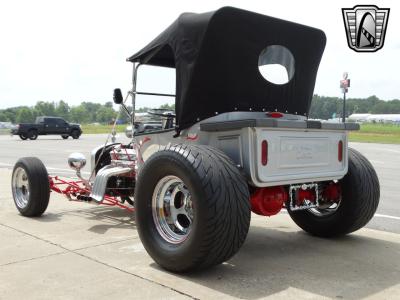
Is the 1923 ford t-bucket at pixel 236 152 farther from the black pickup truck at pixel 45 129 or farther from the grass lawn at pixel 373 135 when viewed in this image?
the black pickup truck at pixel 45 129

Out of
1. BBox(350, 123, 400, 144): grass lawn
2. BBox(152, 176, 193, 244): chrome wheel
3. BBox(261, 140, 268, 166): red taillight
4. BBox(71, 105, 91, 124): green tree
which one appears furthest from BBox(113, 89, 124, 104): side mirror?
BBox(71, 105, 91, 124): green tree

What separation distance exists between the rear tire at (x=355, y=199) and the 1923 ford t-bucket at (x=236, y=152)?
0.01m

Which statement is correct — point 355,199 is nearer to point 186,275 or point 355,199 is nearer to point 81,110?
point 186,275

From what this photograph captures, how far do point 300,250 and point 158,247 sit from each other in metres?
1.55

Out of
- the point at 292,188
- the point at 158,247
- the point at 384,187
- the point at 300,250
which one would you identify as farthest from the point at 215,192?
the point at 384,187

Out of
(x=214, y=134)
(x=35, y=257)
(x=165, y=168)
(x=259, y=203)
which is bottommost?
(x=35, y=257)

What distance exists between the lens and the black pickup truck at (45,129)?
34594mm

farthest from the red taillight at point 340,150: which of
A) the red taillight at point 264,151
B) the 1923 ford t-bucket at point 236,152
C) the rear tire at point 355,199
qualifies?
the red taillight at point 264,151

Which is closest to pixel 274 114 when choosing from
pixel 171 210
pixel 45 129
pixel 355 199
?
pixel 355 199

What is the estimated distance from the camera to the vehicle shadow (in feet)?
12.0

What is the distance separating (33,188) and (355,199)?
13.1ft

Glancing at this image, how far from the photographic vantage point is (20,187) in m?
6.75

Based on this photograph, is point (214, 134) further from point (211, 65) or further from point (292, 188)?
point (292, 188)

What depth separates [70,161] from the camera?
22.8 feet
